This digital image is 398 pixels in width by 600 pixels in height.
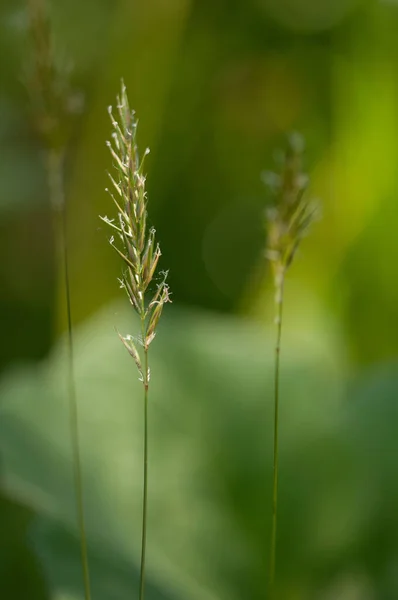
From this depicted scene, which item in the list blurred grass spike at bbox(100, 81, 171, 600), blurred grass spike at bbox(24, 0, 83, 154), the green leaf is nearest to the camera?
blurred grass spike at bbox(100, 81, 171, 600)

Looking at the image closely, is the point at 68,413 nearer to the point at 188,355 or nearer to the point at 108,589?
the point at 188,355

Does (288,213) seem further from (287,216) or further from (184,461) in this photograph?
(184,461)

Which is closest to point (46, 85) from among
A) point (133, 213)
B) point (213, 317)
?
point (133, 213)

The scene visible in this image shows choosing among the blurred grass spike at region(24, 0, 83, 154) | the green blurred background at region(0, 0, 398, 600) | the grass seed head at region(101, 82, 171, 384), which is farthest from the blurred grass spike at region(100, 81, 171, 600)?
the green blurred background at region(0, 0, 398, 600)

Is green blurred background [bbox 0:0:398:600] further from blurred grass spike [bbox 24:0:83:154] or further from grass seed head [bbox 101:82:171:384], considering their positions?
grass seed head [bbox 101:82:171:384]

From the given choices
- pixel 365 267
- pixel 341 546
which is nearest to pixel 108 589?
pixel 341 546

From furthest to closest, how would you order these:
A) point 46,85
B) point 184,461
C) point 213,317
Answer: point 213,317, point 184,461, point 46,85

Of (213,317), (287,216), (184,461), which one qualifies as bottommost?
(184,461)

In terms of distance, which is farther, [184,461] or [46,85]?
[184,461]
